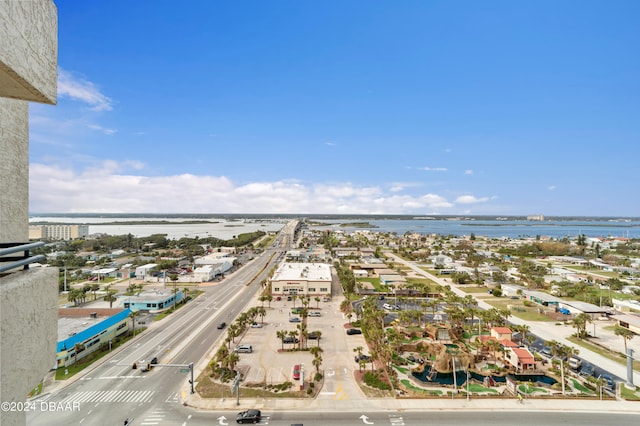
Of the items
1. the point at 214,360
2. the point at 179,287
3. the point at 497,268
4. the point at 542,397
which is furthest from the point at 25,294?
the point at 497,268

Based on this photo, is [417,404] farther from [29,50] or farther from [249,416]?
[29,50]

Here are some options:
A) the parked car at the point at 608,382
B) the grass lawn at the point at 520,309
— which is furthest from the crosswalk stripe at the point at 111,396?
the grass lawn at the point at 520,309

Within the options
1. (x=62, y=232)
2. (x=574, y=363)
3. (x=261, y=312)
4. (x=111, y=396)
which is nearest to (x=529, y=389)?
(x=574, y=363)

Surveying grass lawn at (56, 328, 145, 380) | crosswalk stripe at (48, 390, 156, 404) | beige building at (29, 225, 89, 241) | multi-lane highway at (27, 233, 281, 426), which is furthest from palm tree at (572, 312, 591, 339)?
beige building at (29, 225, 89, 241)

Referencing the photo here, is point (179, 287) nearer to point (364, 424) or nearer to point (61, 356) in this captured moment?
point (61, 356)

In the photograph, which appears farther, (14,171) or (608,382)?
(608,382)

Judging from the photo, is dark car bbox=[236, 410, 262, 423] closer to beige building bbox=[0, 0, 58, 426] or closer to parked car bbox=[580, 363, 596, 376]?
beige building bbox=[0, 0, 58, 426]
